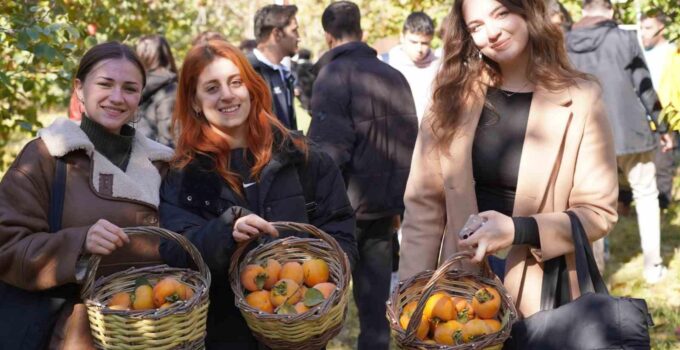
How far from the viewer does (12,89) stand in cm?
526

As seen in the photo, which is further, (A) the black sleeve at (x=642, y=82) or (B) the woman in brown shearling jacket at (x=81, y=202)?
(A) the black sleeve at (x=642, y=82)

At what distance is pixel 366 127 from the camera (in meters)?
5.35

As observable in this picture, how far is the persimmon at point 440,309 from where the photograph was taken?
262cm

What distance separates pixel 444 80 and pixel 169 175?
0.89 metres

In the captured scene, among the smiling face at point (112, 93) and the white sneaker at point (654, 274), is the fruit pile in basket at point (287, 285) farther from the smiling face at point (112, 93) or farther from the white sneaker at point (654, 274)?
the white sneaker at point (654, 274)

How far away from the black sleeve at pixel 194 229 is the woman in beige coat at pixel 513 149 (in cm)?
62

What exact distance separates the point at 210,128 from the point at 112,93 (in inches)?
12.8

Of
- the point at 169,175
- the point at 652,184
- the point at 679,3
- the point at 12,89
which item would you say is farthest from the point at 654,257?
the point at 169,175

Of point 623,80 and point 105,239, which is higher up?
point 105,239

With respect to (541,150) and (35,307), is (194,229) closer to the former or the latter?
(35,307)

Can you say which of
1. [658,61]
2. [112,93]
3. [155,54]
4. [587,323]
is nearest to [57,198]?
[112,93]

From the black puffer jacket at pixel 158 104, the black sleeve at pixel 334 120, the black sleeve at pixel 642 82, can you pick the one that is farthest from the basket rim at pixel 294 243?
the black sleeve at pixel 642 82

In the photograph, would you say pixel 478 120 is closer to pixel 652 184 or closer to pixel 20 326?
pixel 20 326

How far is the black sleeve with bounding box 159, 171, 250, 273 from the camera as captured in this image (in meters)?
2.80
